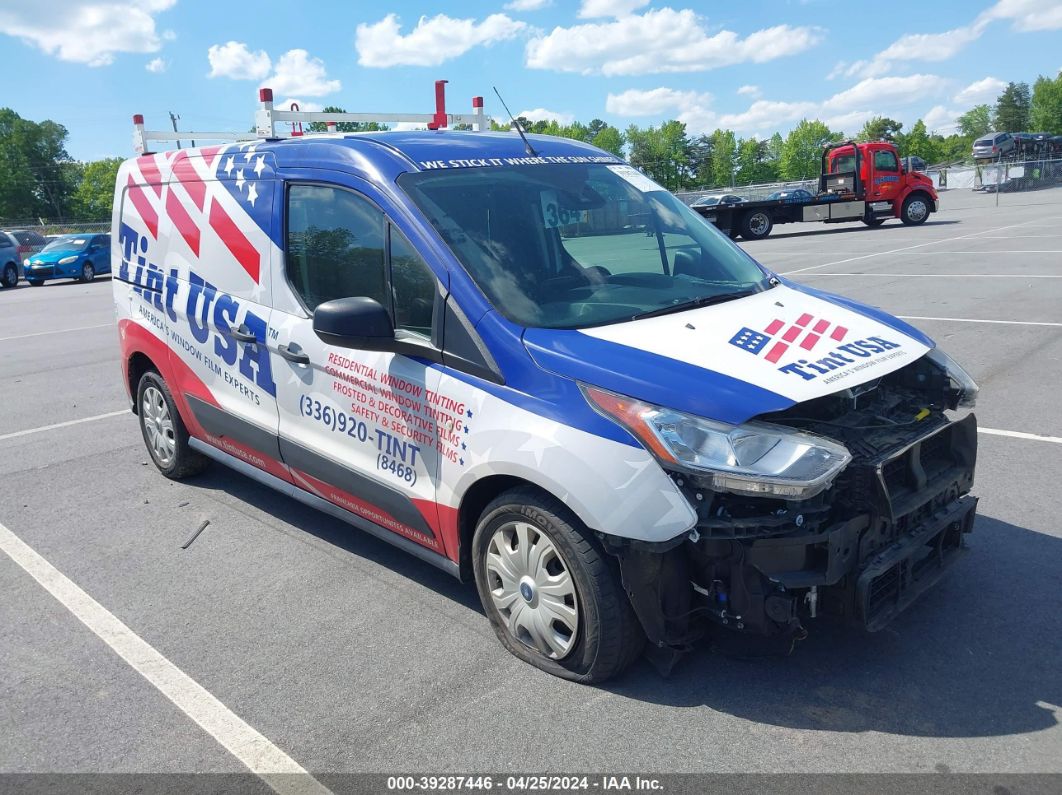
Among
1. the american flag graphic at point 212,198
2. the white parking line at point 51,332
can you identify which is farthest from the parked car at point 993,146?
the american flag graphic at point 212,198

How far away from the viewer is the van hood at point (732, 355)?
2.97 metres

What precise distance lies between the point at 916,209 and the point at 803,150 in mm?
103355

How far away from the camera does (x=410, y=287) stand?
12.0 feet

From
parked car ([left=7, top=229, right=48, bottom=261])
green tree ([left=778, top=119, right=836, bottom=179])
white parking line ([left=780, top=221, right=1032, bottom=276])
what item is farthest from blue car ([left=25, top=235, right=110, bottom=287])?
green tree ([left=778, top=119, right=836, bottom=179])

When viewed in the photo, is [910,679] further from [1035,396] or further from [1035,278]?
[1035,278]

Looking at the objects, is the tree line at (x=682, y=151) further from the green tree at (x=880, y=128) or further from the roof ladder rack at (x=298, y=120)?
the roof ladder rack at (x=298, y=120)

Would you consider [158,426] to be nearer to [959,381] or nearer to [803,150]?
[959,381]

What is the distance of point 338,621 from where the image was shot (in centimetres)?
388

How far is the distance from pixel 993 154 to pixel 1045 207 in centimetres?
3636

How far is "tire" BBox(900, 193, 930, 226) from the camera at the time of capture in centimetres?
2891

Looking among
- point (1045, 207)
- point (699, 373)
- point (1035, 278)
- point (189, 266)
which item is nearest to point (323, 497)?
point (189, 266)

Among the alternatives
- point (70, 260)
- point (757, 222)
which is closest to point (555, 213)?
point (70, 260)

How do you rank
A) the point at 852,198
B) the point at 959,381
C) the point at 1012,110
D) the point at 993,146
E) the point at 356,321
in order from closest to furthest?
the point at 356,321 < the point at 959,381 < the point at 852,198 < the point at 993,146 < the point at 1012,110

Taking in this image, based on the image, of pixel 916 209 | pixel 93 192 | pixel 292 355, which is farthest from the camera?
pixel 93 192
